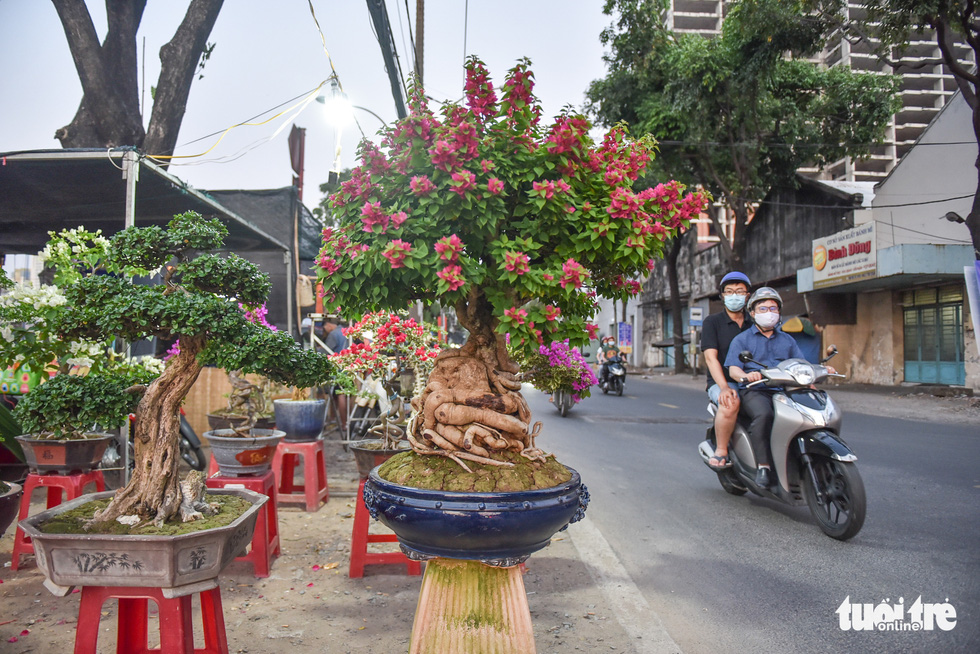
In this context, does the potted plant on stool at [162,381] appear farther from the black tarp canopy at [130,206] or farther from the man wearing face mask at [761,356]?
the man wearing face mask at [761,356]

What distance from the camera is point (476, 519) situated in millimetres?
1853

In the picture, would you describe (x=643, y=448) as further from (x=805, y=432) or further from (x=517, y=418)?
(x=517, y=418)

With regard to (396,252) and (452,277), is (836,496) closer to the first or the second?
(452,277)

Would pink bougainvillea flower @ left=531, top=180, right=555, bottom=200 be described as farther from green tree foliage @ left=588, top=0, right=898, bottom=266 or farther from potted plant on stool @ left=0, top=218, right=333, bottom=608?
green tree foliage @ left=588, top=0, right=898, bottom=266

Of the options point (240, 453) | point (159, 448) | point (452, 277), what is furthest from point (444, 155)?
point (240, 453)

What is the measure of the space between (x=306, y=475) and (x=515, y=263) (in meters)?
3.64

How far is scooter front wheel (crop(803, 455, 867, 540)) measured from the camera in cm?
383

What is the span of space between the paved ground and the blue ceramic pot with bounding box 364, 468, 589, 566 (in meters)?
0.94

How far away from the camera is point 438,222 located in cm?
204

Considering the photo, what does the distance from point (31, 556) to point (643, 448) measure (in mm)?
6407

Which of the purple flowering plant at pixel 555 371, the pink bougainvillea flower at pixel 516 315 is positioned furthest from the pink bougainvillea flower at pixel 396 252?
the purple flowering plant at pixel 555 371

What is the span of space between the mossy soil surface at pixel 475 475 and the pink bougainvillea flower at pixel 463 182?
89cm

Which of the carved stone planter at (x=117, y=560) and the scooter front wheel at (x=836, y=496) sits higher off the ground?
the carved stone planter at (x=117, y=560)

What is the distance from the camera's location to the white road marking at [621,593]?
2.72 meters
